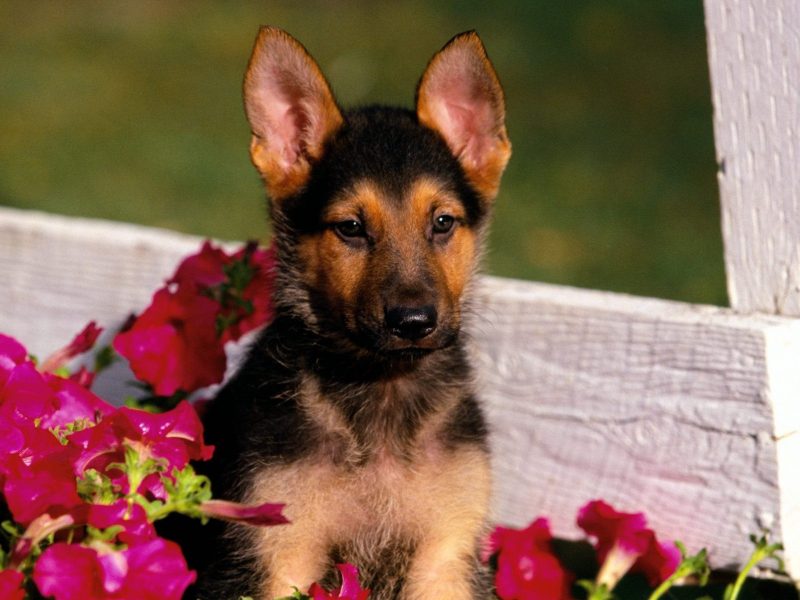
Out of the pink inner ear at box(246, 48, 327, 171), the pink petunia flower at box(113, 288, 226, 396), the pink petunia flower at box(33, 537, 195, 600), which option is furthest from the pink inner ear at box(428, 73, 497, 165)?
the pink petunia flower at box(33, 537, 195, 600)

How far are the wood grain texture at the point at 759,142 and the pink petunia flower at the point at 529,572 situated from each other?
0.93 m

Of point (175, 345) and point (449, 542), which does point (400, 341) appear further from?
point (175, 345)

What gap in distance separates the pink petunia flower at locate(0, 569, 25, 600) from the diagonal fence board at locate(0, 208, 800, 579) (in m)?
2.01

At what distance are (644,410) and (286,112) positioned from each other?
1448mm

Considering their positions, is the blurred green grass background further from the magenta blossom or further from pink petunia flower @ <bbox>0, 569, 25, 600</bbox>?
pink petunia flower @ <bbox>0, 569, 25, 600</bbox>

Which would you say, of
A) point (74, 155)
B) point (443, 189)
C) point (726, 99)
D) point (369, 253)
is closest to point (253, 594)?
point (369, 253)

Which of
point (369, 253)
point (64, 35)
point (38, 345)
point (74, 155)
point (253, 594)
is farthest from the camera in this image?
point (64, 35)

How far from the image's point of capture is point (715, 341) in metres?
3.68

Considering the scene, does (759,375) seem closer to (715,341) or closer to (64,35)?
(715,341)

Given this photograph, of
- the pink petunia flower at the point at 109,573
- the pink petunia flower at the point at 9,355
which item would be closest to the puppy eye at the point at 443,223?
the pink petunia flower at the point at 9,355

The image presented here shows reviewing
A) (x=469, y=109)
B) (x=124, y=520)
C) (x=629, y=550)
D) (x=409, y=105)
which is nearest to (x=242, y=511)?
(x=124, y=520)

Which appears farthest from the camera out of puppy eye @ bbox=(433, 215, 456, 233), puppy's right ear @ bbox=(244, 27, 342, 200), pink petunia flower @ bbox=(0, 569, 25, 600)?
puppy eye @ bbox=(433, 215, 456, 233)

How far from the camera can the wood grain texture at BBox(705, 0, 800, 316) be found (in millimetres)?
3537

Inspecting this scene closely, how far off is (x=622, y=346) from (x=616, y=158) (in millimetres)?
7263
